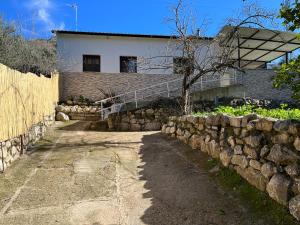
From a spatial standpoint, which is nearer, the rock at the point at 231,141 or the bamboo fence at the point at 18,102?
the rock at the point at 231,141

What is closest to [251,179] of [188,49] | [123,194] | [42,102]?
[123,194]

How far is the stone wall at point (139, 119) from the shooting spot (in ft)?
45.8

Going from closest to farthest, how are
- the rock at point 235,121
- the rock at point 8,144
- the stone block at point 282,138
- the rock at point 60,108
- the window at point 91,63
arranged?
the stone block at point 282,138 → the rock at point 235,121 → the rock at point 8,144 → the rock at point 60,108 → the window at point 91,63

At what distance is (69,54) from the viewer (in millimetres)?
Result: 19172

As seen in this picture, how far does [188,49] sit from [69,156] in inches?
205

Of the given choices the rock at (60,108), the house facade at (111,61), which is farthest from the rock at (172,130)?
the house facade at (111,61)

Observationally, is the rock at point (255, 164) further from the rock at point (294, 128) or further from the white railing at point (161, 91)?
the white railing at point (161, 91)

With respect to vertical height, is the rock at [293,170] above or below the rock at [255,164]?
above

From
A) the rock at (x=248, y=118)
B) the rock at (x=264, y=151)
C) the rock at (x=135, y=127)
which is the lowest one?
the rock at (x=135, y=127)

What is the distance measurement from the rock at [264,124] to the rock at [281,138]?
0.18 m

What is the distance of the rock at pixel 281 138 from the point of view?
416cm

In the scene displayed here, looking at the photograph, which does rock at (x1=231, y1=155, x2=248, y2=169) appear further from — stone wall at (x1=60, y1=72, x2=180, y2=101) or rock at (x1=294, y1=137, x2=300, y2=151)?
stone wall at (x1=60, y1=72, x2=180, y2=101)

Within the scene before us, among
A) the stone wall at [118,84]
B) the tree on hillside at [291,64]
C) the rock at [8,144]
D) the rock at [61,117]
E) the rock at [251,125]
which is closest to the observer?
the tree on hillside at [291,64]

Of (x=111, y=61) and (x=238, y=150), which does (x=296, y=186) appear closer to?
(x=238, y=150)
